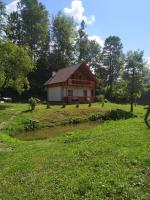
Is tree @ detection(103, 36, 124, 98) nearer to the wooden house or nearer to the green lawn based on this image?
the wooden house

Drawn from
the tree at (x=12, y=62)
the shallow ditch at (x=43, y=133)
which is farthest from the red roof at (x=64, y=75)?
the shallow ditch at (x=43, y=133)

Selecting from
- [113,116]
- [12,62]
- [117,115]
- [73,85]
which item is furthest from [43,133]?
[73,85]

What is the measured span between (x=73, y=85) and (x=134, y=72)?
12788 mm

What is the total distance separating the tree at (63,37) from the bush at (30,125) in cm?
4791

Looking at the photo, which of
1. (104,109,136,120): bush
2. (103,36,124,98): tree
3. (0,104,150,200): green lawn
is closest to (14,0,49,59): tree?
(103,36,124,98): tree

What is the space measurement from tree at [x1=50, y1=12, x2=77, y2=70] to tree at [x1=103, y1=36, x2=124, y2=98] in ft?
27.6

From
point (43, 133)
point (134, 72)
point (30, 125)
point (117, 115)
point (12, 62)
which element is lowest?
point (43, 133)

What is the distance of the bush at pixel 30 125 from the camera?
3545cm

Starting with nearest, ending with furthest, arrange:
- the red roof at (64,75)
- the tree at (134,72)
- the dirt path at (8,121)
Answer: the dirt path at (8,121) → the tree at (134,72) → the red roof at (64,75)

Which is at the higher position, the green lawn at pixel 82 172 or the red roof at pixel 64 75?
the red roof at pixel 64 75

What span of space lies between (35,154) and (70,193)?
6.63m

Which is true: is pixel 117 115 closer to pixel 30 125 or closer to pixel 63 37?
pixel 30 125

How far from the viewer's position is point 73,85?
60.4 metres

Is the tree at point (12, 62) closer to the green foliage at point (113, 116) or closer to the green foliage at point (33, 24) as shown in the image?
the green foliage at point (113, 116)
